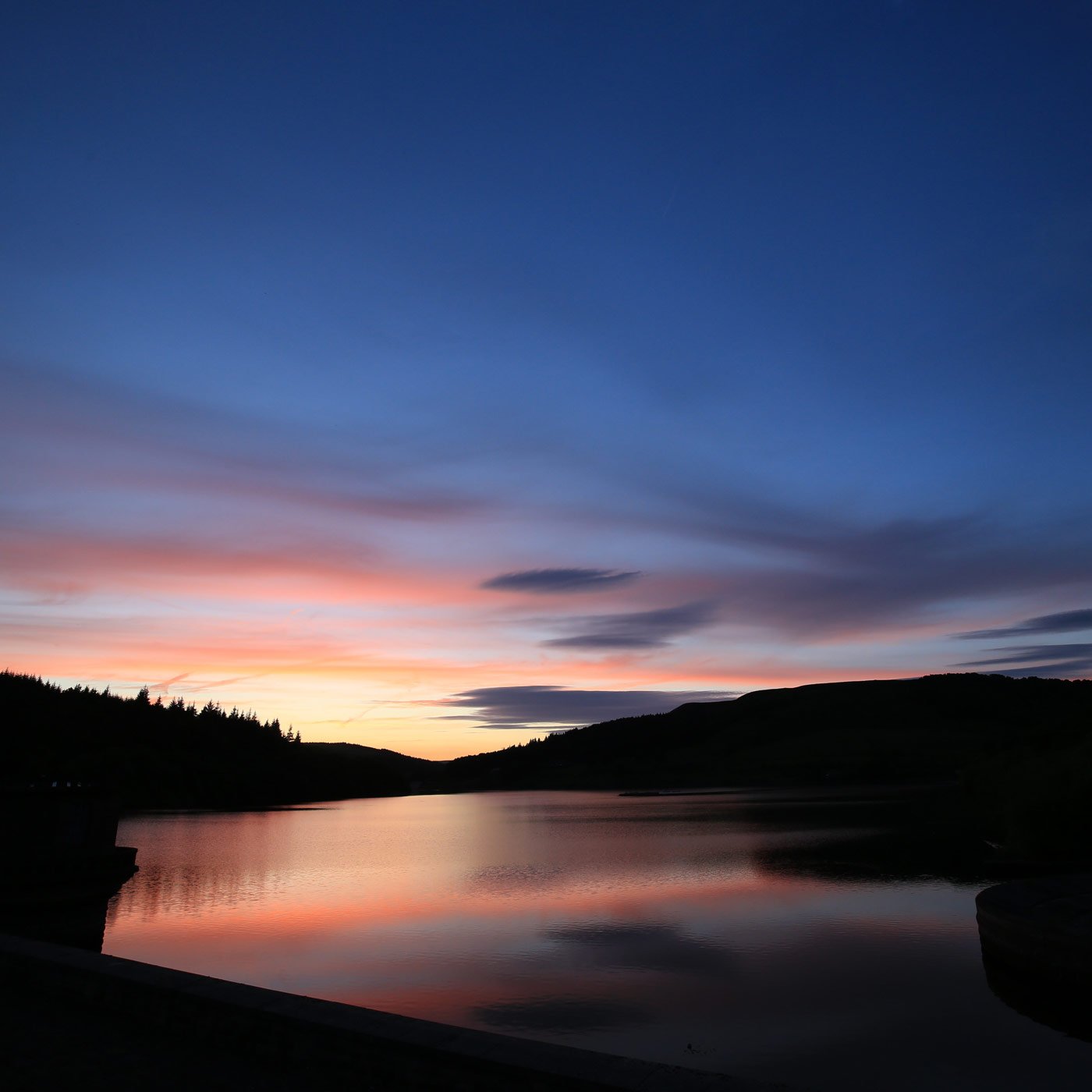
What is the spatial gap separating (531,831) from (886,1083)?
77.2 metres

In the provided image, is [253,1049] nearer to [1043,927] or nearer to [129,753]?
[1043,927]

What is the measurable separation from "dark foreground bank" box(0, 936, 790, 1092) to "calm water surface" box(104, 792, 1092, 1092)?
9573 millimetres

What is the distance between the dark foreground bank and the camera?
813 centimetres

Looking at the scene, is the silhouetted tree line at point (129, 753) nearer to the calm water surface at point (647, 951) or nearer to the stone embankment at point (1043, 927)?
the calm water surface at point (647, 951)

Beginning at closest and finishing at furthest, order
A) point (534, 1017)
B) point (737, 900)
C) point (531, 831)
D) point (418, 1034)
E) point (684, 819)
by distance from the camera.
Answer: point (418, 1034) < point (534, 1017) < point (737, 900) < point (531, 831) < point (684, 819)

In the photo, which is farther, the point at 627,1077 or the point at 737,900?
the point at 737,900

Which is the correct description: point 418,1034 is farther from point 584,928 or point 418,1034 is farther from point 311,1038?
point 584,928

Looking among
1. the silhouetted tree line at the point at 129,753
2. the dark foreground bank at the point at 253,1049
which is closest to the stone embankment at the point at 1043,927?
the dark foreground bank at the point at 253,1049

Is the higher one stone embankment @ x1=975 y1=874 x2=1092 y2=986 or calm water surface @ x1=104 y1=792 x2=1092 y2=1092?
stone embankment @ x1=975 y1=874 x2=1092 y2=986

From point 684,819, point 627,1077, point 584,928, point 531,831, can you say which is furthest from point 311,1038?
point 684,819

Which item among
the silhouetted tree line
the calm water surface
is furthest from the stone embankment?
the silhouetted tree line

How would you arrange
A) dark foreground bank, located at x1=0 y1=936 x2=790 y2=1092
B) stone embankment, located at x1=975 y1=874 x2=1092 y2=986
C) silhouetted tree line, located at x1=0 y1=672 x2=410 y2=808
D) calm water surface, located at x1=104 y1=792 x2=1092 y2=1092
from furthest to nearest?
1. silhouetted tree line, located at x1=0 y1=672 x2=410 y2=808
2. stone embankment, located at x1=975 y1=874 x2=1092 y2=986
3. calm water surface, located at x1=104 y1=792 x2=1092 y2=1092
4. dark foreground bank, located at x1=0 y1=936 x2=790 y2=1092

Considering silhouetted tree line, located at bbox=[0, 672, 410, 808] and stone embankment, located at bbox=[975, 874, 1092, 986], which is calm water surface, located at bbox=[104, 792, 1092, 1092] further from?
silhouetted tree line, located at bbox=[0, 672, 410, 808]

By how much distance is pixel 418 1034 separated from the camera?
896 centimetres
